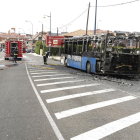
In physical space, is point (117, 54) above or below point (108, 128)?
above

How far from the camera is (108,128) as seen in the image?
17.7 ft

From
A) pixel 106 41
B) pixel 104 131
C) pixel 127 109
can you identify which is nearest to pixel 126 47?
pixel 106 41

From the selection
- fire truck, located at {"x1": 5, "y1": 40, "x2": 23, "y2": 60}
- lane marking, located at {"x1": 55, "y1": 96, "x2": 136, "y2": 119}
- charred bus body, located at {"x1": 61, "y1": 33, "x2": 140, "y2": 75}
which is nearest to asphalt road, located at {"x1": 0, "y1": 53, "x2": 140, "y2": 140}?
lane marking, located at {"x1": 55, "y1": 96, "x2": 136, "y2": 119}

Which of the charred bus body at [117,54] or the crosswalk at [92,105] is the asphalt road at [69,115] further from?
the charred bus body at [117,54]

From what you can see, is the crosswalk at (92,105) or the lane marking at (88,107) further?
the lane marking at (88,107)

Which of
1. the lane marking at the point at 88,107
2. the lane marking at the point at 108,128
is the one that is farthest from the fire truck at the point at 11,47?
the lane marking at the point at 108,128

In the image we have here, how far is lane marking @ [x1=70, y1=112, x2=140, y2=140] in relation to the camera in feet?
15.9

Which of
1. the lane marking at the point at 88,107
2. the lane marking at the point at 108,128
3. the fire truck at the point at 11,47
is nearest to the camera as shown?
the lane marking at the point at 108,128

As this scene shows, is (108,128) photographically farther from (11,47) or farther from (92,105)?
(11,47)

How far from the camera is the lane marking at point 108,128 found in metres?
4.86

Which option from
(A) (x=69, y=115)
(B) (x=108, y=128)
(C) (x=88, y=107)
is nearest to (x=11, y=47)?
(C) (x=88, y=107)

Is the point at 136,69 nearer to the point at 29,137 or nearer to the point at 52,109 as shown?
the point at 52,109

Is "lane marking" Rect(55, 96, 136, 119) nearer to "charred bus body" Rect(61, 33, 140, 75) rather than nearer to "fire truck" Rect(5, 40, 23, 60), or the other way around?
"charred bus body" Rect(61, 33, 140, 75)

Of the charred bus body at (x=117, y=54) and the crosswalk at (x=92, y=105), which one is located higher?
the charred bus body at (x=117, y=54)
